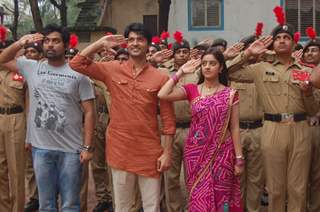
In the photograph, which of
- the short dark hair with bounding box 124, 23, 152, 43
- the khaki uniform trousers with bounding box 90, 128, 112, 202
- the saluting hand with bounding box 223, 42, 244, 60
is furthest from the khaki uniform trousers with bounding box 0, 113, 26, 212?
the saluting hand with bounding box 223, 42, 244, 60

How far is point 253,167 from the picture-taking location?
6.59 meters

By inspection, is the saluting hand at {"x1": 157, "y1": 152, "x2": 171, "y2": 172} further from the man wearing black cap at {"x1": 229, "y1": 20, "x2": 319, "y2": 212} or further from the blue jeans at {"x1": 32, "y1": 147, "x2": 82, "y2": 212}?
the man wearing black cap at {"x1": 229, "y1": 20, "x2": 319, "y2": 212}

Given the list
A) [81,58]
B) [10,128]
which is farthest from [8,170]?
[81,58]

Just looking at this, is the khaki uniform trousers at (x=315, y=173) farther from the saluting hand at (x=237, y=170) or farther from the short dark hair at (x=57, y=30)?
the short dark hair at (x=57, y=30)

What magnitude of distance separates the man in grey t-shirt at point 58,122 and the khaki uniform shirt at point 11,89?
0.96 metres

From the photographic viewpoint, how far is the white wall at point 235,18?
18.8 metres

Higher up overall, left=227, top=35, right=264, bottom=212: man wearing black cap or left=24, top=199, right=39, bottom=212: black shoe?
left=227, top=35, right=264, bottom=212: man wearing black cap

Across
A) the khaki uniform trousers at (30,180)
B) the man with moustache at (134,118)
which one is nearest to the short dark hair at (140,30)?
the man with moustache at (134,118)

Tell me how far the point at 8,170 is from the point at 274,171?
2.77 metres

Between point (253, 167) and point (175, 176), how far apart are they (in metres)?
0.88

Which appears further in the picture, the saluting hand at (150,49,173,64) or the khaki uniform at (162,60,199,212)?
the khaki uniform at (162,60,199,212)

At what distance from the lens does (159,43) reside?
8430mm

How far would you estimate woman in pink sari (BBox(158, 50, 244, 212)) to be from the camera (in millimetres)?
4980

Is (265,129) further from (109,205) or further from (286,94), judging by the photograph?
(109,205)
